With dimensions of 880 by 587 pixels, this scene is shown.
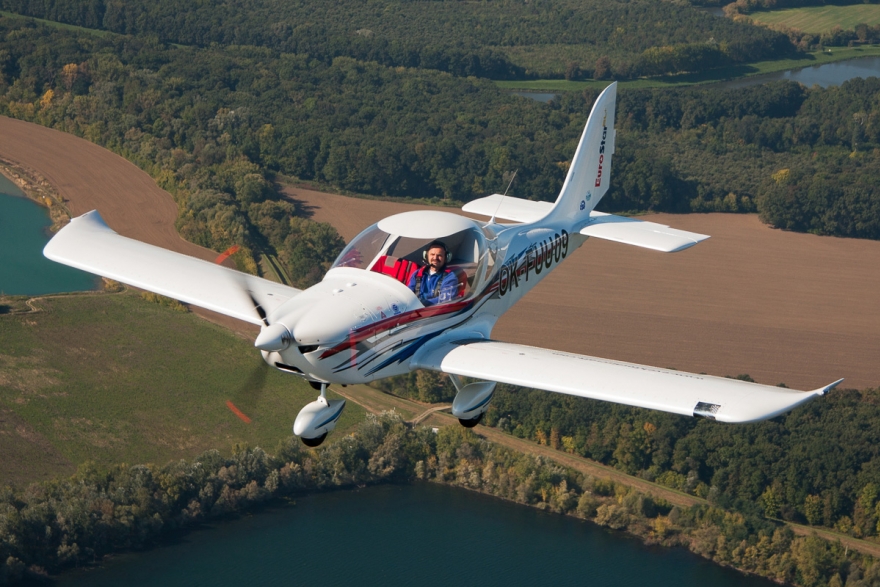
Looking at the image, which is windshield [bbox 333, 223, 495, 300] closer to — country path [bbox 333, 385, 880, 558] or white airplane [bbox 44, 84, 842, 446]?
white airplane [bbox 44, 84, 842, 446]

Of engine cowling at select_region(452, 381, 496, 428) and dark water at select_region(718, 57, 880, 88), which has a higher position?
engine cowling at select_region(452, 381, 496, 428)

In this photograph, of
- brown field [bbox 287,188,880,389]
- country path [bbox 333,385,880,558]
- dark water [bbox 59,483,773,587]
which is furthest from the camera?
brown field [bbox 287,188,880,389]

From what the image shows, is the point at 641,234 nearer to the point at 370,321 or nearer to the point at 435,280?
the point at 435,280

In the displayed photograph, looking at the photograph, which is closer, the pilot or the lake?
the pilot

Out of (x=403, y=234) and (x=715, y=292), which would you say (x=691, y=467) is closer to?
(x=715, y=292)

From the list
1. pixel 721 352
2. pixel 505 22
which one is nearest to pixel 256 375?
pixel 721 352

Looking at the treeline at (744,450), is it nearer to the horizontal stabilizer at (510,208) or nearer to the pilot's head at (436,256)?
the horizontal stabilizer at (510,208)

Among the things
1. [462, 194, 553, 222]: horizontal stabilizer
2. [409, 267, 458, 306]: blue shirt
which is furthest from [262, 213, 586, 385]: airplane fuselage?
[462, 194, 553, 222]: horizontal stabilizer
